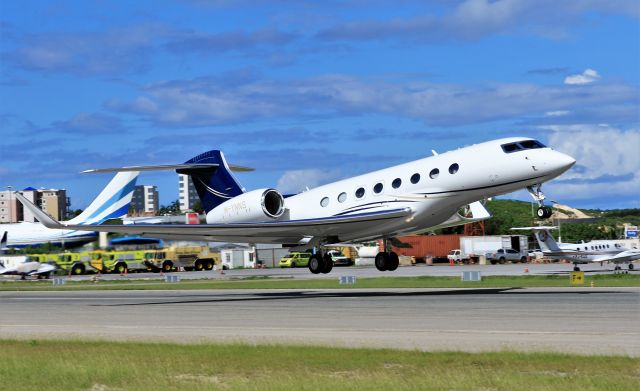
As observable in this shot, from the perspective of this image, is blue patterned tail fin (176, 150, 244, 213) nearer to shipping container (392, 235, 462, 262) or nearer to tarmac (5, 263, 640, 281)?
tarmac (5, 263, 640, 281)

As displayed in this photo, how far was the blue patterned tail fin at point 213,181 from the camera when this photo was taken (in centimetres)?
4094

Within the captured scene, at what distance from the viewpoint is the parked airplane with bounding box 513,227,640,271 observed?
69688 mm

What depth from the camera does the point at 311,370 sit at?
1628 centimetres

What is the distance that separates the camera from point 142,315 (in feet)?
101

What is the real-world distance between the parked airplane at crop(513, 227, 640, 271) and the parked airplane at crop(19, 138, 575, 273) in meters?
35.4

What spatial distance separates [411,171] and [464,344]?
1658 cm

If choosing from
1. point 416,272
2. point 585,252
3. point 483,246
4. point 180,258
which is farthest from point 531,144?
point 483,246

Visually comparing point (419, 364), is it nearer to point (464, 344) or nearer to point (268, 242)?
point (464, 344)

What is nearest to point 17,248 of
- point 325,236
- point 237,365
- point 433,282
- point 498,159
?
point 433,282

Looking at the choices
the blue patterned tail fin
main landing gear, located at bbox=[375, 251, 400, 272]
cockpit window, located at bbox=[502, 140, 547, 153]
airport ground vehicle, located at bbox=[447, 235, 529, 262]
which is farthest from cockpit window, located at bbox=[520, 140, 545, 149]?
airport ground vehicle, located at bbox=[447, 235, 529, 262]

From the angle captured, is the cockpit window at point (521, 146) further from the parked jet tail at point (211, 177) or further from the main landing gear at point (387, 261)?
the parked jet tail at point (211, 177)

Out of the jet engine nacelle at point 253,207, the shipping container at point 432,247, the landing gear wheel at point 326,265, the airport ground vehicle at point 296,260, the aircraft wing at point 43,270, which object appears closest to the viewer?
the jet engine nacelle at point 253,207

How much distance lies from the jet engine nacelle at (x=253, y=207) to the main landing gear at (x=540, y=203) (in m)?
11.1

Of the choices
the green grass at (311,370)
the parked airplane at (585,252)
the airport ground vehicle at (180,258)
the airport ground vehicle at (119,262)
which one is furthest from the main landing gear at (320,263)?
the airport ground vehicle at (119,262)
